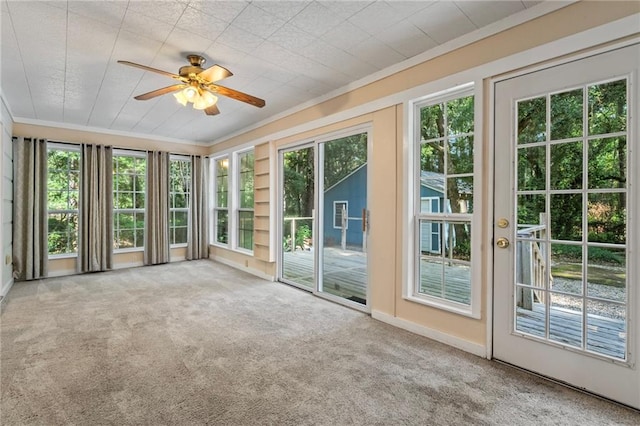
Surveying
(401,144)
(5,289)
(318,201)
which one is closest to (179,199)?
(5,289)

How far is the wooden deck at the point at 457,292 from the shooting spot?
1909 mm

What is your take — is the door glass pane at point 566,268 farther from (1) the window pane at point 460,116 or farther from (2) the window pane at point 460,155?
(1) the window pane at point 460,116

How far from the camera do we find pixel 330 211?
402 cm

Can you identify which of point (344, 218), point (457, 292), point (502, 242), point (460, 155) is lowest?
point (457, 292)

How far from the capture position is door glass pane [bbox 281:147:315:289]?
441 cm

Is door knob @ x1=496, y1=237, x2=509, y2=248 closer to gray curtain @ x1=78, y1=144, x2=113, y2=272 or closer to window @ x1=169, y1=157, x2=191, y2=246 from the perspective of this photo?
window @ x1=169, y1=157, x2=191, y2=246

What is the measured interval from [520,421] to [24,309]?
4.72 m

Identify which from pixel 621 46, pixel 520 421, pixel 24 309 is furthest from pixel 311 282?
pixel 621 46

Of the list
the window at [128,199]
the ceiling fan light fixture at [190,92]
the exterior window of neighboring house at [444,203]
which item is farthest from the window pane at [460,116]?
the window at [128,199]

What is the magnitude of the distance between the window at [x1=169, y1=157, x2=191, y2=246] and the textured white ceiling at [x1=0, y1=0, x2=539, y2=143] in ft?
8.09

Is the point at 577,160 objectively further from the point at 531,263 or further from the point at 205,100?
the point at 205,100

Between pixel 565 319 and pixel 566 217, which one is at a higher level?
pixel 566 217

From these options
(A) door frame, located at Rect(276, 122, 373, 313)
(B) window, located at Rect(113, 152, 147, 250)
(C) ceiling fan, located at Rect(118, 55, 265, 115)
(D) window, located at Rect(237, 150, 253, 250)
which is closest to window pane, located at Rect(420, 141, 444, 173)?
(A) door frame, located at Rect(276, 122, 373, 313)

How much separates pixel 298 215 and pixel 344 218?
1.04 metres
